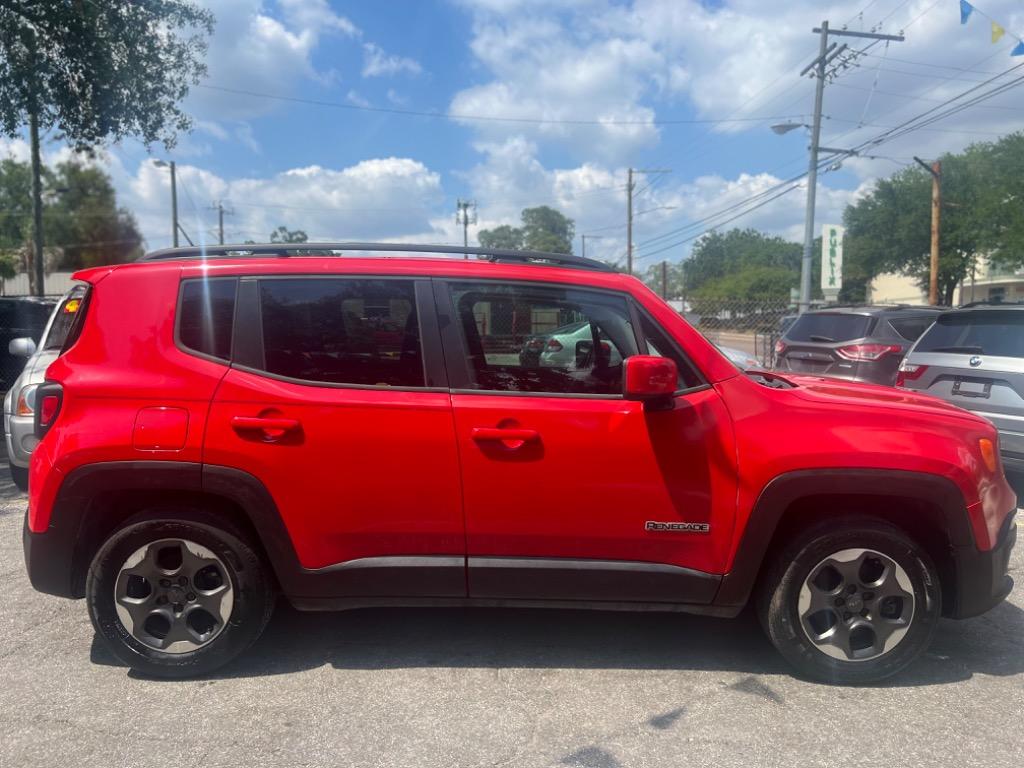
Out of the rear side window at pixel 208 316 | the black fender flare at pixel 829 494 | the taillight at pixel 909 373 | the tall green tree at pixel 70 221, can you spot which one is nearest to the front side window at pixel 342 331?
the rear side window at pixel 208 316

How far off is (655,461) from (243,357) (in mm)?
1817

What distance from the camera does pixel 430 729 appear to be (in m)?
3.04

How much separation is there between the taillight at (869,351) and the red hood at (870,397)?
5.80m

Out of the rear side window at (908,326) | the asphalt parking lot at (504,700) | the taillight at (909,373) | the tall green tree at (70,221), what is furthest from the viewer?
the tall green tree at (70,221)

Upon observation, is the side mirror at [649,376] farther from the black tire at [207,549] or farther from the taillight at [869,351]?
the taillight at [869,351]

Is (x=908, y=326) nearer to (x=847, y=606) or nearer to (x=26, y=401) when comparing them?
(x=847, y=606)

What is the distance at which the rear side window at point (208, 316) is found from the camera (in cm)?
340

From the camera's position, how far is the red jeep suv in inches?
129

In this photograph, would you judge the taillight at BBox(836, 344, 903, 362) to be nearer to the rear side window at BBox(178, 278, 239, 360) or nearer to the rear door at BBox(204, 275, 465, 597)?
the rear door at BBox(204, 275, 465, 597)

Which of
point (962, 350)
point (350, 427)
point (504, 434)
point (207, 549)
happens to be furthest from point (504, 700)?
point (962, 350)

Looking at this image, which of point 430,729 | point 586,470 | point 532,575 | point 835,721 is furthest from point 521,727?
point 835,721

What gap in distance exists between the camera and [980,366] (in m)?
6.30

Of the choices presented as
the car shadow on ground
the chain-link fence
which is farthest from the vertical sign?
the car shadow on ground

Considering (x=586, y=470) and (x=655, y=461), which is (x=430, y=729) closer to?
(x=586, y=470)
